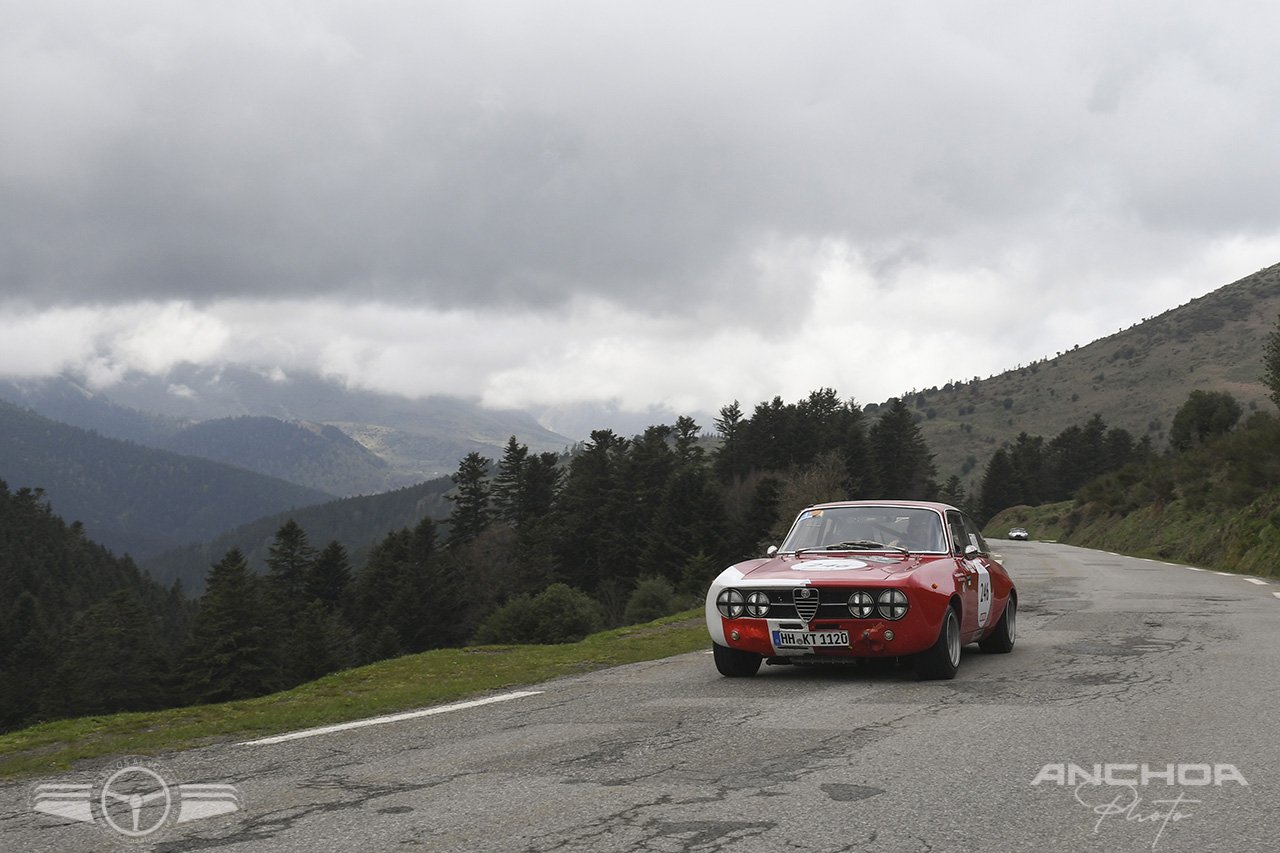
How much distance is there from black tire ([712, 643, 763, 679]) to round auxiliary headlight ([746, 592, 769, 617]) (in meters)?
0.54

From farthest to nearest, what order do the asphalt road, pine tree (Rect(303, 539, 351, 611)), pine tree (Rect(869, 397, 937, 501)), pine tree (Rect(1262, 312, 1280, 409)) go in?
pine tree (Rect(869, 397, 937, 501)) → pine tree (Rect(303, 539, 351, 611)) → pine tree (Rect(1262, 312, 1280, 409)) → the asphalt road

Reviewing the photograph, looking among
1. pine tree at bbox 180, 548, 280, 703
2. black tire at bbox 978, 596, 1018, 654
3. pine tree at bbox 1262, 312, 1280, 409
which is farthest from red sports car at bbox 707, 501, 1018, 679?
pine tree at bbox 180, 548, 280, 703

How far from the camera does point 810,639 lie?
8.21 metres

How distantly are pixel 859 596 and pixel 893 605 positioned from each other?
28 centimetres

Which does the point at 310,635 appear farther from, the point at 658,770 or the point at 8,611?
the point at 658,770

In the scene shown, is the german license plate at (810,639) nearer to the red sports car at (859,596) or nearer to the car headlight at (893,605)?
the red sports car at (859,596)

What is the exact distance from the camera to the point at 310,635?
64.8 meters

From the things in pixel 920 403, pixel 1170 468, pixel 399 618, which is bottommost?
pixel 399 618

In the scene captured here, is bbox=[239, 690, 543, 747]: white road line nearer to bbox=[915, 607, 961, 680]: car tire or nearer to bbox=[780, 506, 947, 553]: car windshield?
bbox=[780, 506, 947, 553]: car windshield

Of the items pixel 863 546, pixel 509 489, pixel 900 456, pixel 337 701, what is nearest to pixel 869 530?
pixel 863 546

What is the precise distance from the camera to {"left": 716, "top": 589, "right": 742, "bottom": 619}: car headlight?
8531 mm

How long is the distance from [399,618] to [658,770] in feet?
238

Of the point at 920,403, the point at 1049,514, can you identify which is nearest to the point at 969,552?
the point at 1049,514

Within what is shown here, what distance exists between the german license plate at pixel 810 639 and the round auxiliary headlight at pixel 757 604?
208 millimetres
